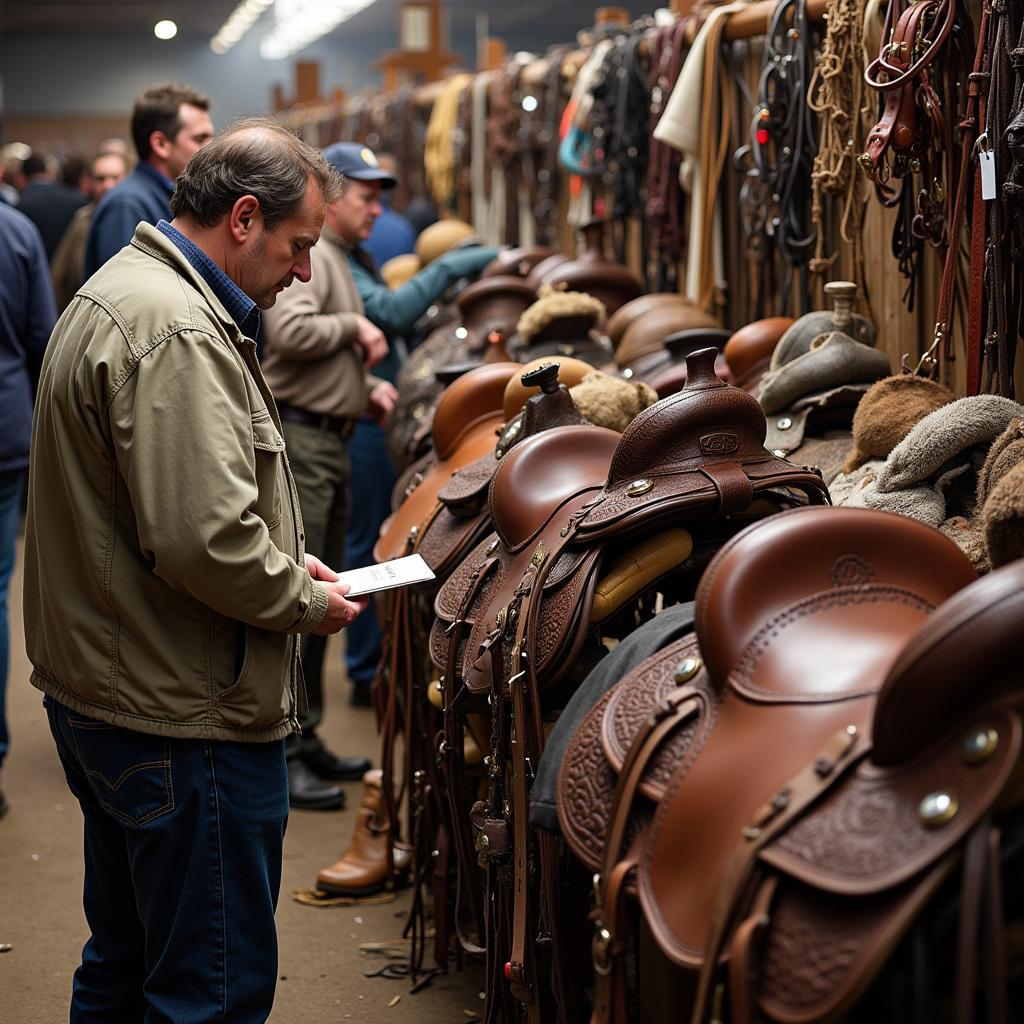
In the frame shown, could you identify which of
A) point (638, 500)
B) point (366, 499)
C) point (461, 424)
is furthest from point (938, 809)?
point (366, 499)

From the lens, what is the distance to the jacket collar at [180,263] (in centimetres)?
199

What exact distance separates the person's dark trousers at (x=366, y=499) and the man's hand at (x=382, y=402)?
65 centimetres

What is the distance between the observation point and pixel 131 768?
1979 mm

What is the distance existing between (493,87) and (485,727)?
15.6ft

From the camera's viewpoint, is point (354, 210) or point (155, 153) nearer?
point (155, 153)

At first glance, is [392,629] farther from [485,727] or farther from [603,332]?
[603,332]

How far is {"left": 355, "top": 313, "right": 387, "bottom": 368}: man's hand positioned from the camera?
13.8ft

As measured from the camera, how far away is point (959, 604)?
1.25 m

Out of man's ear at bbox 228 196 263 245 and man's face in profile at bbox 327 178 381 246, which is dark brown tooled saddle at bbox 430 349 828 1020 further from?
man's face in profile at bbox 327 178 381 246

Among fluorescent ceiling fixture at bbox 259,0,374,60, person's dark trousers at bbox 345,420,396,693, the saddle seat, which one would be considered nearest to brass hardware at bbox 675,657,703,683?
the saddle seat

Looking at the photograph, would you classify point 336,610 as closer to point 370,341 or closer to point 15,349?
point 370,341

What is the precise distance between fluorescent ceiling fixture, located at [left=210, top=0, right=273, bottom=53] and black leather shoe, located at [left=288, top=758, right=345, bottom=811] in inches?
687

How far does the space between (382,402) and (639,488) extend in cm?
247

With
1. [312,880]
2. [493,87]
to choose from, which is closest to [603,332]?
[312,880]
